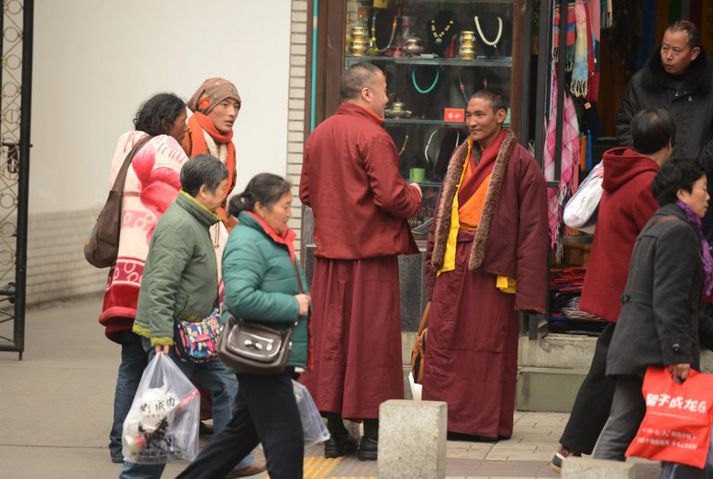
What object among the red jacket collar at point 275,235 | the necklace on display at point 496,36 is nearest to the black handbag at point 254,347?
the red jacket collar at point 275,235

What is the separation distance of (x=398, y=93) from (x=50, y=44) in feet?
15.0

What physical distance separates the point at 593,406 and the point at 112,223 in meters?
2.55

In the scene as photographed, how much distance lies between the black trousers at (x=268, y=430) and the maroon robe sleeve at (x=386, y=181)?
1.52 m

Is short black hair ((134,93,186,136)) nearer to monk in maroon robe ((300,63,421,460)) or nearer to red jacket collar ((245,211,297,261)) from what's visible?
monk in maroon robe ((300,63,421,460))

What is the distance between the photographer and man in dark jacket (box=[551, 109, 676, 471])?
21.9ft

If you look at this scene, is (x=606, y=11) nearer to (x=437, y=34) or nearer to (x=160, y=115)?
(x=437, y=34)

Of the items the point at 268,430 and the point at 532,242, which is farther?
the point at 532,242

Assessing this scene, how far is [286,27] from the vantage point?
38.5 ft

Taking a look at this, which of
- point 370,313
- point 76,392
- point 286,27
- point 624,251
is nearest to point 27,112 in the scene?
point 76,392

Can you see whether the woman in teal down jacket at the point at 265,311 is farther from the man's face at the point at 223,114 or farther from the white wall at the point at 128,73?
the white wall at the point at 128,73

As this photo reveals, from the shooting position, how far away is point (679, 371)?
19.0 ft

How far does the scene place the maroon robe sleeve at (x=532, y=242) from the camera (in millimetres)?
7766

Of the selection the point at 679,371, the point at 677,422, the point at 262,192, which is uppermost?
the point at 262,192

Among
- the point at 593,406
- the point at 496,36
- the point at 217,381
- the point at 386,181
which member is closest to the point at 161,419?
the point at 217,381
